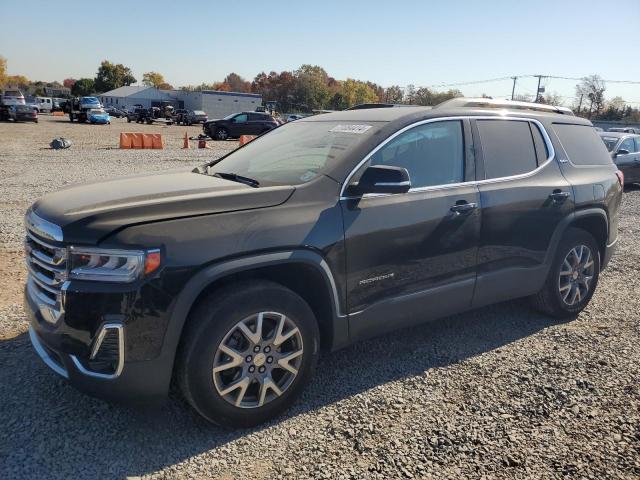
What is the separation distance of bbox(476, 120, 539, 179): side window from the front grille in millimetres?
3045

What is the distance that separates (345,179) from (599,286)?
13.6ft

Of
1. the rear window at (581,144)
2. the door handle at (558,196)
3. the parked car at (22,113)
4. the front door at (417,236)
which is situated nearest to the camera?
the front door at (417,236)

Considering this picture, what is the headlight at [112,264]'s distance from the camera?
253 centimetres

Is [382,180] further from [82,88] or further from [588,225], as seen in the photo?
[82,88]

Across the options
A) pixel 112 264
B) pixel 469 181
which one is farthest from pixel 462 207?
pixel 112 264

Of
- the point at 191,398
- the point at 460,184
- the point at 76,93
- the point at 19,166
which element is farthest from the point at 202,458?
the point at 76,93

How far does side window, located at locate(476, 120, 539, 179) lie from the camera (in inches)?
160

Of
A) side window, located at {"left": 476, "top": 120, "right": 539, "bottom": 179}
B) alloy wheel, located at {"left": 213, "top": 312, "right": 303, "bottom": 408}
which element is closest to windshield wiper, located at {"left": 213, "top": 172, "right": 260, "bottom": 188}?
alloy wheel, located at {"left": 213, "top": 312, "right": 303, "bottom": 408}

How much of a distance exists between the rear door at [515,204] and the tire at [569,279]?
0.23 metres

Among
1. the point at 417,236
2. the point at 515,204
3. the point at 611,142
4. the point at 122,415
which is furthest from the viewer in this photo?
the point at 611,142

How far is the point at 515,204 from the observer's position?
408cm

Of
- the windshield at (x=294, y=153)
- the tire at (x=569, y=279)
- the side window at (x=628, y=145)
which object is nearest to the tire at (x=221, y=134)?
the side window at (x=628, y=145)

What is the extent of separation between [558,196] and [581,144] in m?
0.88

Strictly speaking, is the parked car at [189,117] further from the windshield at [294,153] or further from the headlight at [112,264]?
the headlight at [112,264]
